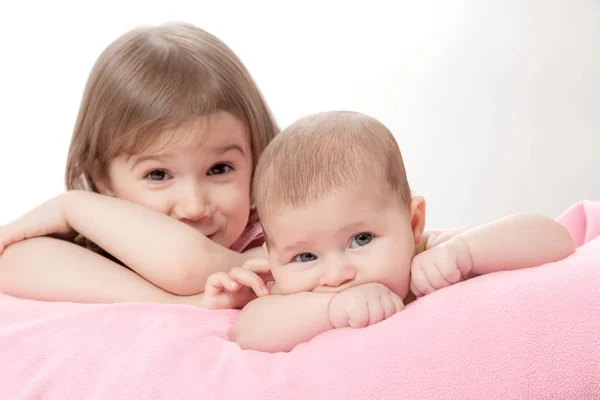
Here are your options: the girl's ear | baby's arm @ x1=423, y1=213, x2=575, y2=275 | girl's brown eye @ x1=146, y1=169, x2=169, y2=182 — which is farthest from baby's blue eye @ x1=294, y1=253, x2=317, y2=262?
the girl's ear

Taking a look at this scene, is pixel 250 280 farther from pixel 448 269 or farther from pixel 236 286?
pixel 448 269

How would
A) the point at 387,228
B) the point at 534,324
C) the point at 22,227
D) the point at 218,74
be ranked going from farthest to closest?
the point at 218,74 < the point at 22,227 < the point at 387,228 < the point at 534,324

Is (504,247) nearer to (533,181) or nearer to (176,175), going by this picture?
(176,175)

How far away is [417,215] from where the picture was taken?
1.25 m

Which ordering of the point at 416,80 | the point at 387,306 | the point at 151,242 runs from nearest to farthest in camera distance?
1. the point at 387,306
2. the point at 151,242
3. the point at 416,80

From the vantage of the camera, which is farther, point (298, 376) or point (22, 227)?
point (22, 227)

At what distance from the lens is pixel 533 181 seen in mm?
3010

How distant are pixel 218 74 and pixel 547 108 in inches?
67.5

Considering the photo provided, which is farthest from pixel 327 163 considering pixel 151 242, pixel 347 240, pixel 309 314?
pixel 151 242

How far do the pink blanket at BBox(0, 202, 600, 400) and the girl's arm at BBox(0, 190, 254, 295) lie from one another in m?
0.19

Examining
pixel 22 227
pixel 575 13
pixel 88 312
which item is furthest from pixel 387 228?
pixel 575 13

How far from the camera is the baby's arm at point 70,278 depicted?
4.72 ft

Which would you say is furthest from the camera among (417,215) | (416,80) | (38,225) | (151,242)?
(416,80)

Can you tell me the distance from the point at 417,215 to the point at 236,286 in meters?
0.33
